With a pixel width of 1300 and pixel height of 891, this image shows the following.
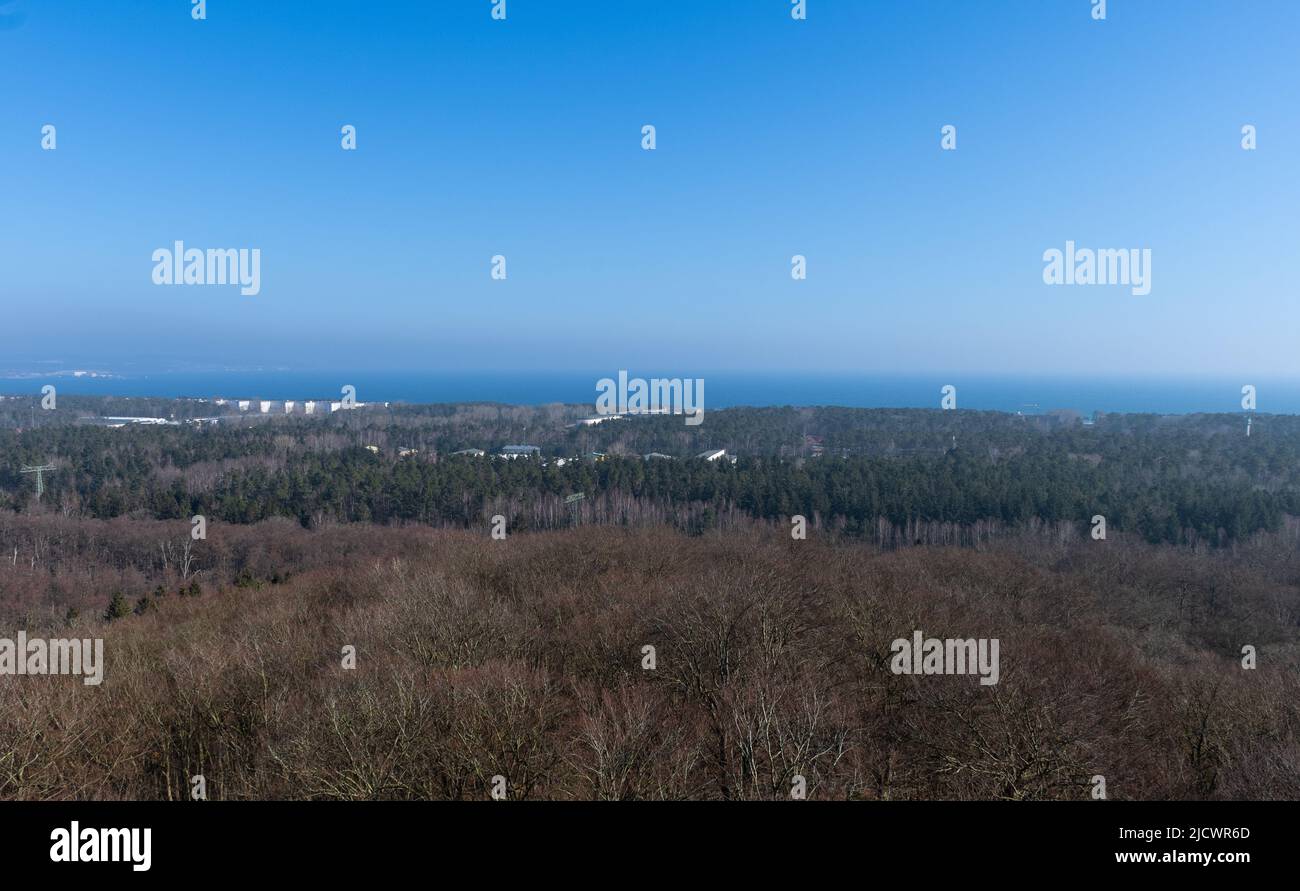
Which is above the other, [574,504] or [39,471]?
[39,471]

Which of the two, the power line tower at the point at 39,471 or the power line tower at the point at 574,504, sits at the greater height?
the power line tower at the point at 39,471

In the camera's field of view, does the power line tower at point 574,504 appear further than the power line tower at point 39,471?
No

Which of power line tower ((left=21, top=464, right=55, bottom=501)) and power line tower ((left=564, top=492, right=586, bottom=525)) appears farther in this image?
power line tower ((left=21, top=464, right=55, bottom=501))

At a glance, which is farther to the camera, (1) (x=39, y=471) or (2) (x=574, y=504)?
(1) (x=39, y=471)

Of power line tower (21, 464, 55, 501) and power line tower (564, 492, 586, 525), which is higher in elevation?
power line tower (21, 464, 55, 501)

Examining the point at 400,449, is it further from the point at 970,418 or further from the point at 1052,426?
the point at 1052,426

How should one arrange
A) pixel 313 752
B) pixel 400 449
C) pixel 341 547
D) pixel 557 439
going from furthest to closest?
pixel 557 439 → pixel 400 449 → pixel 341 547 → pixel 313 752
